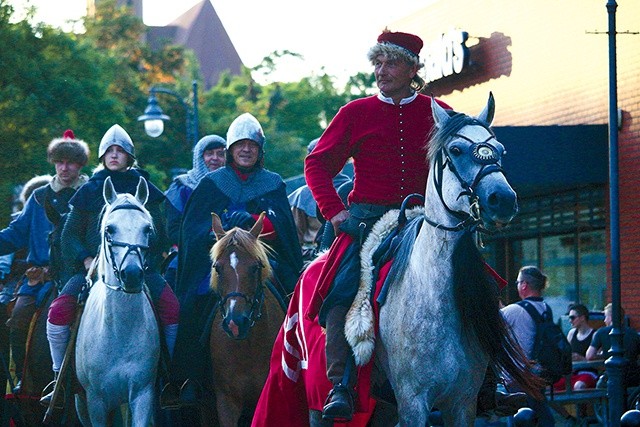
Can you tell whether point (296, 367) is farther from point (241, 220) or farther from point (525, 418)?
point (241, 220)

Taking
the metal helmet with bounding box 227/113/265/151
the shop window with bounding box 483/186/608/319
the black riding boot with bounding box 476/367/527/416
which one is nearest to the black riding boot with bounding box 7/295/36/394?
the metal helmet with bounding box 227/113/265/151

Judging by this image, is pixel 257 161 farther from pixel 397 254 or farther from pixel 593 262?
pixel 593 262

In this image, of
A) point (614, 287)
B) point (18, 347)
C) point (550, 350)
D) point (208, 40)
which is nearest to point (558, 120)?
point (614, 287)

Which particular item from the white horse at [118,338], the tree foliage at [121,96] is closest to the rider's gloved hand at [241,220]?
the white horse at [118,338]

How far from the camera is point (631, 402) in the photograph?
14828 millimetres

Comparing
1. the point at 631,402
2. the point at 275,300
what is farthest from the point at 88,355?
the point at 631,402

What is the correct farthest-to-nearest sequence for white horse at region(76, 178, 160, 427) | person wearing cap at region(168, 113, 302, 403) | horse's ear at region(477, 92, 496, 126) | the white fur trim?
person wearing cap at region(168, 113, 302, 403) → white horse at region(76, 178, 160, 427) → the white fur trim → horse's ear at region(477, 92, 496, 126)

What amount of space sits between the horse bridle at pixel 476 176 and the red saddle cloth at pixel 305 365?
650 millimetres

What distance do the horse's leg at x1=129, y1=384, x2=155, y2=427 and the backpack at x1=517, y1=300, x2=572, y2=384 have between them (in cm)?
386

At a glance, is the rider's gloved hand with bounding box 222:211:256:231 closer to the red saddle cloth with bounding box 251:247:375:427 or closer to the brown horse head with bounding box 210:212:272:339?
the brown horse head with bounding box 210:212:272:339

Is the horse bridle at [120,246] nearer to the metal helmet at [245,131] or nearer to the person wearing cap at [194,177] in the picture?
the metal helmet at [245,131]

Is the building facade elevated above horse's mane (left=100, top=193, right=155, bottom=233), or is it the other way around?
the building facade

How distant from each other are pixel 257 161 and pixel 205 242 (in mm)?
876

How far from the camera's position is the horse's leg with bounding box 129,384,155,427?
9570 millimetres
